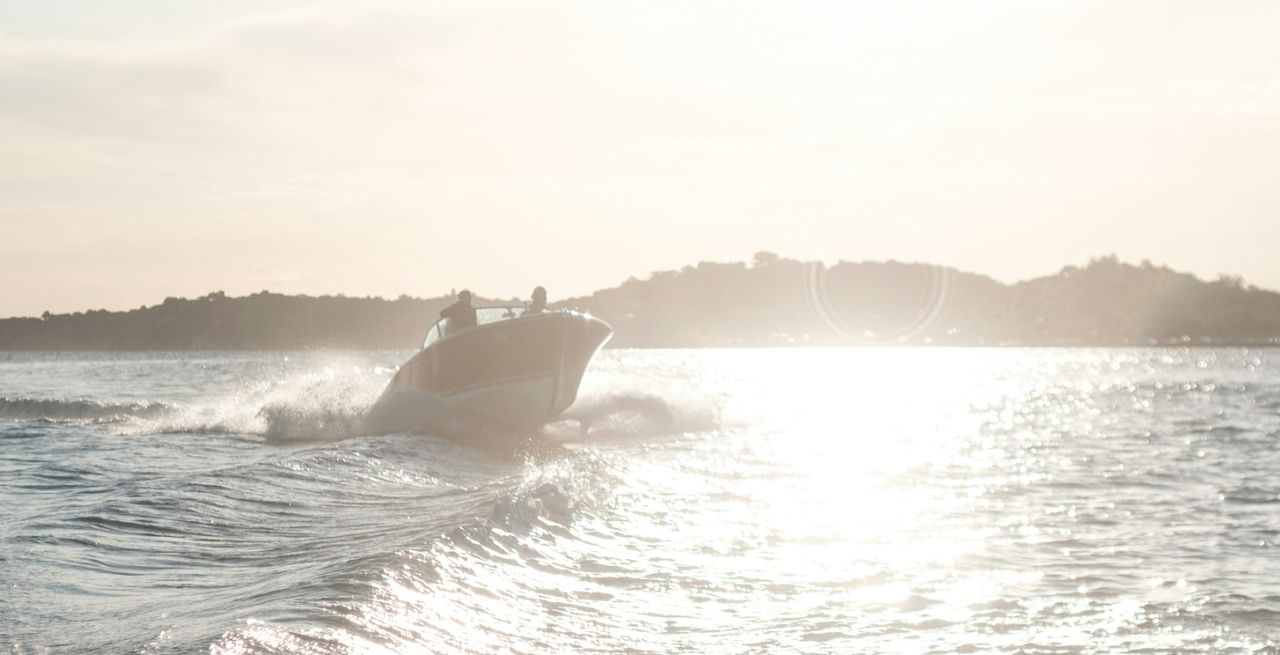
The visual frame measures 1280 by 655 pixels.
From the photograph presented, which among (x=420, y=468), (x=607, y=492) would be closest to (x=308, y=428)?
(x=420, y=468)

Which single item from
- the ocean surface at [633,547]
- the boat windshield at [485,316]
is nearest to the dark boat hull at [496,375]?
the boat windshield at [485,316]

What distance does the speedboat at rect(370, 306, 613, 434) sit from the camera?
2208 cm

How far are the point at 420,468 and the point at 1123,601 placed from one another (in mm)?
10026

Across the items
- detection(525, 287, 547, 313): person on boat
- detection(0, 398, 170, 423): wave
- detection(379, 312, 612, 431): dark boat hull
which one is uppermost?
detection(525, 287, 547, 313): person on boat

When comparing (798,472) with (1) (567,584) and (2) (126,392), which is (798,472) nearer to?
(1) (567,584)

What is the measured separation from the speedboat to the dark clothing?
0.09 m

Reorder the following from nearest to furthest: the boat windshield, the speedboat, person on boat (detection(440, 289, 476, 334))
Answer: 1. the speedboat
2. person on boat (detection(440, 289, 476, 334))
3. the boat windshield

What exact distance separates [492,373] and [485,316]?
1286 millimetres

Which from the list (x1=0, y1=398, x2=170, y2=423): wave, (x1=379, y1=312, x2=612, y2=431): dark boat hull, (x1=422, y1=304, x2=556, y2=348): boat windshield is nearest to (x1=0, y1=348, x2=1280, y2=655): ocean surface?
(x1=379, y1=312, x2=612, y2=431): dark boat hull

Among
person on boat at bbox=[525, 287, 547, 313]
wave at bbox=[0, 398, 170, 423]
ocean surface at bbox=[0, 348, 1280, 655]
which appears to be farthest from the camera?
wave at bbox=[0, 398, 170, 423]

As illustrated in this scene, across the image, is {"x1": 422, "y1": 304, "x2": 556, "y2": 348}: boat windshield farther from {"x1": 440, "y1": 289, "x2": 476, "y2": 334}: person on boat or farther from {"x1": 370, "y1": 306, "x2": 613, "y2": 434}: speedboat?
{"x1": 440, "y1": 289, "x2": 476, "y2": 334}: person on boat

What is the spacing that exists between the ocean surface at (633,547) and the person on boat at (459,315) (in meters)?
3.11

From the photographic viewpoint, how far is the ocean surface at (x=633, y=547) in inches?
281

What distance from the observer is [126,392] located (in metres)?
39.9
